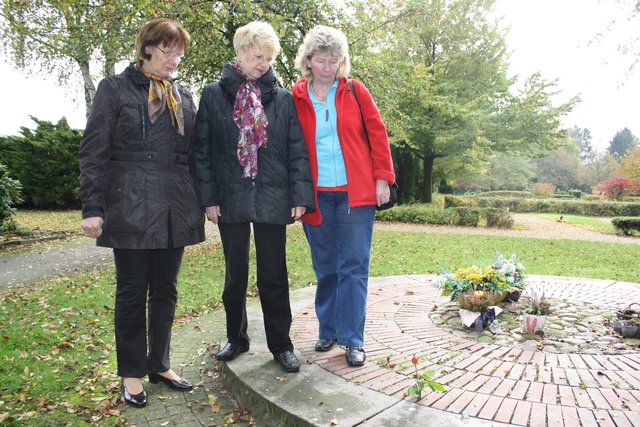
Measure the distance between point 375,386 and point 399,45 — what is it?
42.6 ft

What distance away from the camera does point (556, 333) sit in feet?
11.9

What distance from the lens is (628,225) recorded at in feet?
48.0

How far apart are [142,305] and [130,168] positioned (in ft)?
2.57

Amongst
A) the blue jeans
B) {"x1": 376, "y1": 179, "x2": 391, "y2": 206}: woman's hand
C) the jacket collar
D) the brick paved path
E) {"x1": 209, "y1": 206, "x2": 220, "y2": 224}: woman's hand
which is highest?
the jacket collar

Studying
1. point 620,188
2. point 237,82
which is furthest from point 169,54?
point 620,188

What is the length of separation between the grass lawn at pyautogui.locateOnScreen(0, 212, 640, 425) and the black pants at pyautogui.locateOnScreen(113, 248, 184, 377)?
329 mm

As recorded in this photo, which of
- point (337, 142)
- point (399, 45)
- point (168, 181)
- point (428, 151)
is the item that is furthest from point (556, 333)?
point (428, 151)

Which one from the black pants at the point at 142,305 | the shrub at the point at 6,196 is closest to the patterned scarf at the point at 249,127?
the black pants at the point at 142,305

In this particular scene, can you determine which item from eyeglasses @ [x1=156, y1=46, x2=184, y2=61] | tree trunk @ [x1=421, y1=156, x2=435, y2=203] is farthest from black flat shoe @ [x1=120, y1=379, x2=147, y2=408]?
tree trunk @ [x1=421, y1=156, x2=435, y2=203]

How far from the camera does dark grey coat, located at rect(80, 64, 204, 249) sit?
254 cm

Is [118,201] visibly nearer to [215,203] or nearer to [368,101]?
[215,203]

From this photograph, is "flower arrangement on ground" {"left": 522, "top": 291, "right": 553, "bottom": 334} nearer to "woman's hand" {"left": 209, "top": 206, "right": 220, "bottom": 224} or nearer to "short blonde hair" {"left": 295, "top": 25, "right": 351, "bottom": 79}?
"short blonde hair" {"left": 295, "top": 25, "right": 351, "bottom": 79}

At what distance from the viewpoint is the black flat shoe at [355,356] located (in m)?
3.00

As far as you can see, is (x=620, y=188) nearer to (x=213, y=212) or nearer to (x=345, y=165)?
(x=345, y=165)
